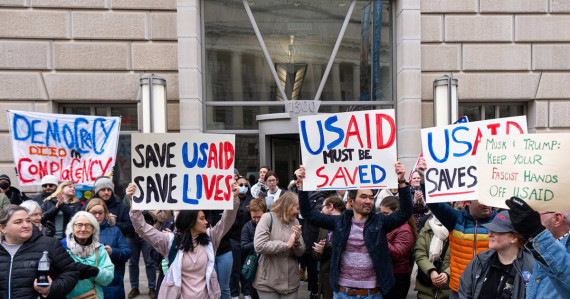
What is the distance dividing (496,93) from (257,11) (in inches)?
216

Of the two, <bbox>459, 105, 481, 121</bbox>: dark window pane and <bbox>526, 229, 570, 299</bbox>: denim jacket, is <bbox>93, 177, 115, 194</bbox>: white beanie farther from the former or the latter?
<bbox>459, 105, 481, 121</bbox>: dark window pane

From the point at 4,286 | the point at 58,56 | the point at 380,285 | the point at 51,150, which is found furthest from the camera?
the point at 58,56

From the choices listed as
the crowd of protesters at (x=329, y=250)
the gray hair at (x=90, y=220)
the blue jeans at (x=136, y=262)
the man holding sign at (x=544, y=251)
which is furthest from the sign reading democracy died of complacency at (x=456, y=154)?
the blue jeans at (x=136, y=262)

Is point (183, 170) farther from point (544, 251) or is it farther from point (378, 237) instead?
point (544, 251)

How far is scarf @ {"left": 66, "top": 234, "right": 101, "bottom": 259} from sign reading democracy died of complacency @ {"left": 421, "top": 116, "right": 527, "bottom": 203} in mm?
3164

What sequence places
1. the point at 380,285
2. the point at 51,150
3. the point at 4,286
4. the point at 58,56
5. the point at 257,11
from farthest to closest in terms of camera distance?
the point at 257,11 → the point at 58,56 → the point at 51,150 → the point at 380,285 → the point at 4,286

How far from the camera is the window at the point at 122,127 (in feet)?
32.3

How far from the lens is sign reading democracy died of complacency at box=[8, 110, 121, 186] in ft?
23.6

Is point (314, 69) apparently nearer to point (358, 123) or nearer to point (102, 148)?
point (102, 148)

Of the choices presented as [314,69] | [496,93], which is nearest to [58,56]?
[314,69]

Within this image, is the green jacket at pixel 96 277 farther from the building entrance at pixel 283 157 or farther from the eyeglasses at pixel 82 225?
the building entrance at pixel 283 157

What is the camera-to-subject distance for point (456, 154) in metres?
4.35

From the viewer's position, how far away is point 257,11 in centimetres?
1042

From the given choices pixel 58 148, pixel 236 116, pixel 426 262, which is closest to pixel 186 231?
pixel 426 262
